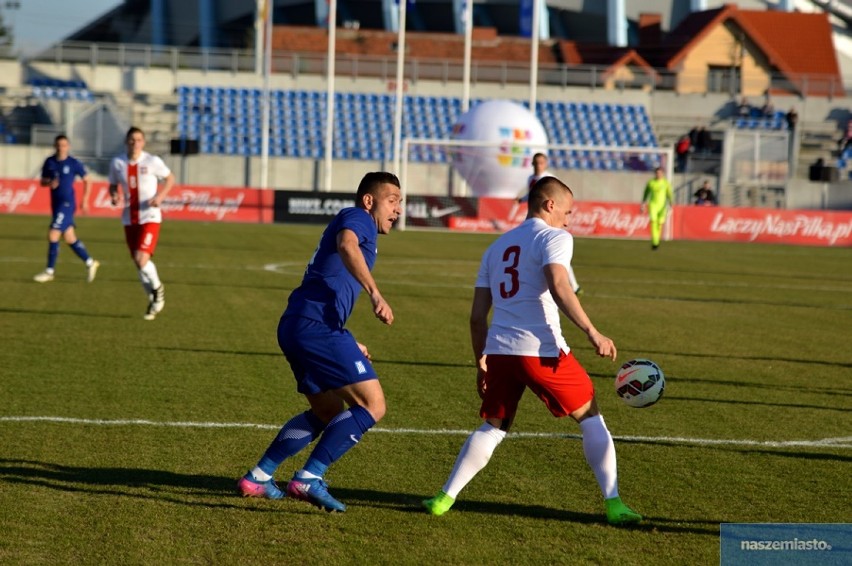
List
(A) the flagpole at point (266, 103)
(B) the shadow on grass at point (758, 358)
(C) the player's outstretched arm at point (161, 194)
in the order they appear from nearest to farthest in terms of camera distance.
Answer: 1. (B) the shadow on grass at point (758, 358)
2. (C) the player's outstretched arm at point (161, 194)
3. (A) the flagpole at point (266, 103)

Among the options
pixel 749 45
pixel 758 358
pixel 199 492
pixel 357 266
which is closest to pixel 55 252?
pixel 758 358

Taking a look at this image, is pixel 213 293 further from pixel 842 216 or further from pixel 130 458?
pixel 842 216

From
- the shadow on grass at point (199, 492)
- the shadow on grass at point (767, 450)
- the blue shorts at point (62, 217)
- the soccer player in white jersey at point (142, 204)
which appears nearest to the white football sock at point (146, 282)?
the soccer player in white jersey at point (142, 204)

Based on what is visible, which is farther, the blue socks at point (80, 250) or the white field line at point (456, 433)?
the blue socks at point (80, 250)

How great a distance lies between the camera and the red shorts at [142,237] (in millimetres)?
14844

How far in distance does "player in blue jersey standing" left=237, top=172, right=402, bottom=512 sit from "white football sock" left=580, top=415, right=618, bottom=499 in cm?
108

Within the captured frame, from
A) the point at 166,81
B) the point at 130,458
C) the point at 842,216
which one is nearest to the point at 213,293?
the point at 130,458

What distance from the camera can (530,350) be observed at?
Answer: 6402 millimetres

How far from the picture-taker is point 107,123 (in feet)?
153

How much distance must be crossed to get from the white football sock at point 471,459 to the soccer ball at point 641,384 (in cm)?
96

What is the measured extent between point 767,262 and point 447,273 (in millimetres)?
9981

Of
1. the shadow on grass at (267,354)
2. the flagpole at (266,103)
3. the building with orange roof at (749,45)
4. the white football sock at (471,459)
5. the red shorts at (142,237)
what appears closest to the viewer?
the white football sock at (471,459)

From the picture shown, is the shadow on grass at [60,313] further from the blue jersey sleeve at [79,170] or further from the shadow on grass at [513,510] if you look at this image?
the shadow on grass at [513,510]

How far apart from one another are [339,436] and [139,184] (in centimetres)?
901
